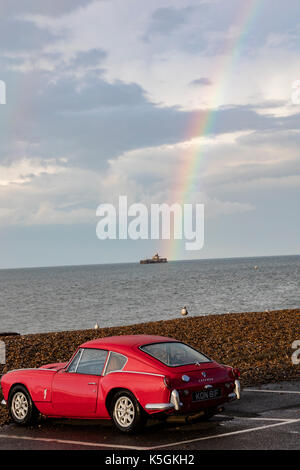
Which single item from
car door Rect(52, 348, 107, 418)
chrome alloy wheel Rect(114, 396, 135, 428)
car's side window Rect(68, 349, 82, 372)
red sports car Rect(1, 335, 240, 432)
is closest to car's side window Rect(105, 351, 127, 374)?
red sports car Rect(1, 335, 240, 432)

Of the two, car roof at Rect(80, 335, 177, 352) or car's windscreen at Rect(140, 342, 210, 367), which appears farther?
car roof at Rect(80, 335, 177, 352)

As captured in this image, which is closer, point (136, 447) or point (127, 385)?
point (136, 447)

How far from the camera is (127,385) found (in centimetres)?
948

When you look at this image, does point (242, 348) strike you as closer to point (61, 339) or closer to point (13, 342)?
point (61, 339)

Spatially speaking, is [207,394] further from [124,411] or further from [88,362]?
[88,362]

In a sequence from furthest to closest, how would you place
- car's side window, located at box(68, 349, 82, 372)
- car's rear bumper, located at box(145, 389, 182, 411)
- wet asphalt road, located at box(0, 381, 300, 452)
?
car's side window, located at box(68, 349, 82, 372)
car's rear bumper, located at box(145, 389, 182, 411)
wet asphalt road, located at box(0, 381, 300, 452)

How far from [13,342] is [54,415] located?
1126 centimetres

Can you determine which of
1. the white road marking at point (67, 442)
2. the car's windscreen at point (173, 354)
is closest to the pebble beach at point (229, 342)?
the white road marking at point (67, 442)

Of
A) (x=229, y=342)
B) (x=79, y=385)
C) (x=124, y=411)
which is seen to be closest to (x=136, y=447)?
(x=124, y=411)

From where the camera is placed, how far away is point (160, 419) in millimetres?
9508

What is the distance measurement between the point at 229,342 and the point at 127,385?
10.6 metres

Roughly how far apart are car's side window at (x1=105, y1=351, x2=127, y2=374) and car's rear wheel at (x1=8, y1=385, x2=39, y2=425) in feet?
5.47

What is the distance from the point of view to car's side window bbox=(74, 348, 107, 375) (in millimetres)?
10109

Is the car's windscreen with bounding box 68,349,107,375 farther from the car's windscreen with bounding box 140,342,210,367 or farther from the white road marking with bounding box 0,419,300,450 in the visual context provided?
the white road marking with bounding box 0,419,300,450
